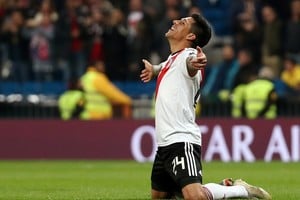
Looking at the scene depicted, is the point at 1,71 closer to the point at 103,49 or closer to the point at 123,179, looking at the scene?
the point at 103,49

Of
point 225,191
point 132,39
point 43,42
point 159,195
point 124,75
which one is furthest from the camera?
point 43,42

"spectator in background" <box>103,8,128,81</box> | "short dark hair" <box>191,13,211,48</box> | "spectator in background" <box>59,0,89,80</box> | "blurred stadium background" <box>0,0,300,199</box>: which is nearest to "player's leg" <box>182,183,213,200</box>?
"short dark hair" <box>191,13,211,48</box>

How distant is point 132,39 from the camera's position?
2603 centimetres

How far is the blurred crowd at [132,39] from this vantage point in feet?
80.2

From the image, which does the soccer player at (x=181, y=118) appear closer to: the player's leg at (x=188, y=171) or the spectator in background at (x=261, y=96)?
the player's leg at (x=188, y=171)

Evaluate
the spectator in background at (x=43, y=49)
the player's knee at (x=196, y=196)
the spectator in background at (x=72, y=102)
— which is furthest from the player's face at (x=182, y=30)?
the spectator in background at (x=43, y=49)

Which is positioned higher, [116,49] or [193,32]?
[193,32]

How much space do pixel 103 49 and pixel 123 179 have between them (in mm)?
8735

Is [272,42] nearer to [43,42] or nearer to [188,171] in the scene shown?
[43,42]

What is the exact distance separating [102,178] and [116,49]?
8.33 metres

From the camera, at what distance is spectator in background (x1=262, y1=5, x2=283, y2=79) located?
24.6 meters

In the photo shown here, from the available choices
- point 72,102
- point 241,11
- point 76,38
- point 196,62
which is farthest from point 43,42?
point 196,62

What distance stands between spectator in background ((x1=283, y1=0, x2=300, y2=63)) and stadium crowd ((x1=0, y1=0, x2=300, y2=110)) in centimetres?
2

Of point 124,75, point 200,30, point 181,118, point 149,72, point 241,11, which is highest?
point 241,11
